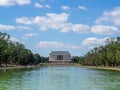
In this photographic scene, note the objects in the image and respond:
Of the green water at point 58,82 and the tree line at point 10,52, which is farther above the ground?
the tree line at point 10,52

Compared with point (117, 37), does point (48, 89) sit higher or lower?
lower

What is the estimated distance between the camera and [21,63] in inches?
6491

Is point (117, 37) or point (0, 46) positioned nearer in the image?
point (0, 46)

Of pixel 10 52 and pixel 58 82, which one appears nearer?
pixel 58 82

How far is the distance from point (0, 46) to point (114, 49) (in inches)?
1679

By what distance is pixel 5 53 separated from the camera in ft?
362

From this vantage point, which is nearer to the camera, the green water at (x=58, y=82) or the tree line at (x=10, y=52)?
the green water at (x=58, y=82)

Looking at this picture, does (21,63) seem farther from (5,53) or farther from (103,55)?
(5,53)

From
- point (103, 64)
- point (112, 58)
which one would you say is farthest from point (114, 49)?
point (103, 64)

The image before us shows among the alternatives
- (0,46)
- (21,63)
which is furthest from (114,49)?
(21,63)

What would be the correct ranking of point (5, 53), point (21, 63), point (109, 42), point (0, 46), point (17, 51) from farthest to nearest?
point (21, 63)
point (17, 51)
point (109, 42)
point (5, 53)
point (0, 46)

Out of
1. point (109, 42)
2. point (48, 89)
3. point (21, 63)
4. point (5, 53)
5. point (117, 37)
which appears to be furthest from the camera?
point (21, 63)

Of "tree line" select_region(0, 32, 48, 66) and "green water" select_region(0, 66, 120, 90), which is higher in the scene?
"tree line" select_region(0, 32, 48, 66)

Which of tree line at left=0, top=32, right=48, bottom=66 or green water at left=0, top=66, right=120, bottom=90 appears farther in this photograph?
tree line at left=0, top=32, right=48, bottom=66
